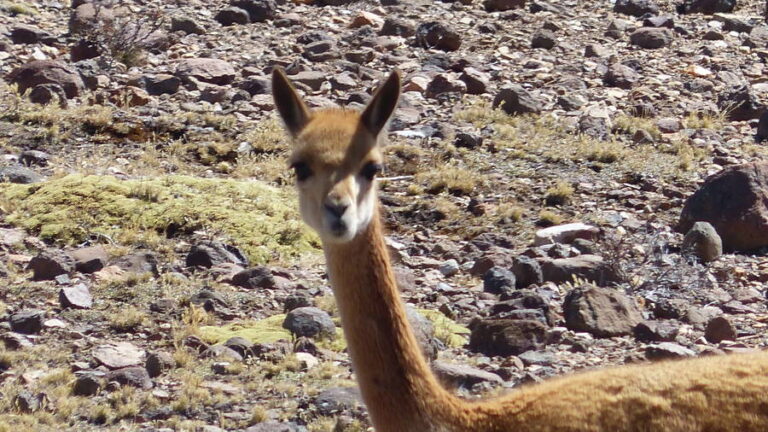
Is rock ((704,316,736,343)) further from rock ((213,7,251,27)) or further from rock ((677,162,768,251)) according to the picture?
rock ((213,7,251,27))

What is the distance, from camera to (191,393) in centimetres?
739

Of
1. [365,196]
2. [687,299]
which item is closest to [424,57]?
[687,299]

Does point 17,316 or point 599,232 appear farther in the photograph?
point 599,232

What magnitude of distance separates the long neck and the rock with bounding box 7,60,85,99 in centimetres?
885

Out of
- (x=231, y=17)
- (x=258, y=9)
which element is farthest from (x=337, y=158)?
(x=258, y=9)

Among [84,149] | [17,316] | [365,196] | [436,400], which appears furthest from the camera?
[84,149]

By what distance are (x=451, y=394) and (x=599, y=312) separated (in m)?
3.79

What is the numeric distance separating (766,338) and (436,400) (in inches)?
170

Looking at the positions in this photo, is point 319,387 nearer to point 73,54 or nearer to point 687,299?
point 687,299

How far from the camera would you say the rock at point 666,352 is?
7.84m

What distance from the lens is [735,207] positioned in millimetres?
10578

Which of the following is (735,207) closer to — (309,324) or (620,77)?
(309,324)

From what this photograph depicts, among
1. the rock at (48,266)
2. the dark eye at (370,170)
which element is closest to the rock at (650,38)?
the rock at (48,266)

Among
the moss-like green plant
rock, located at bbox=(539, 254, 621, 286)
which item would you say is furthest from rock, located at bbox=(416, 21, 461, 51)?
rock, located at bbox=(539, 254, 621, 286)
